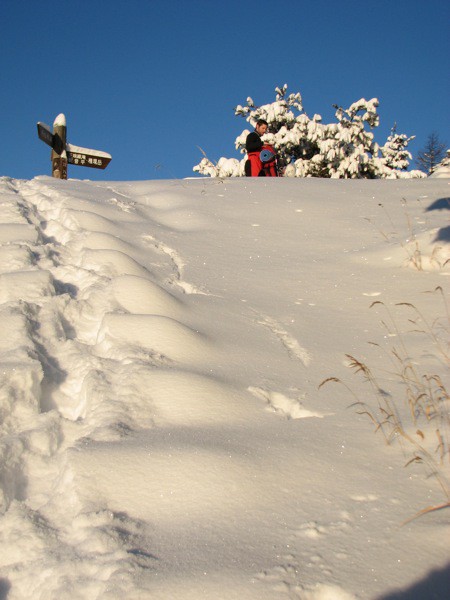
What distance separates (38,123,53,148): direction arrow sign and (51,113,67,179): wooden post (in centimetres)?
8

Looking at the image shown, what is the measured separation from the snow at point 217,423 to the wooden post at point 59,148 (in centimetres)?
377

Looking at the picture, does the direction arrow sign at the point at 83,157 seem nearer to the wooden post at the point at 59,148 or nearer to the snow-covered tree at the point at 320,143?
the wooden post at the point at 59,148

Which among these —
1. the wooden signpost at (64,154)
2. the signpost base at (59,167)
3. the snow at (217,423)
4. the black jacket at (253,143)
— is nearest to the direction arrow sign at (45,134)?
the wooden signpost at (64,154)

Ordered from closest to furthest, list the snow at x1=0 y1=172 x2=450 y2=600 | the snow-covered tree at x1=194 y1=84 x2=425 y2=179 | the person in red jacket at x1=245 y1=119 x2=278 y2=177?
the snow at x1=0 y1=172 x2=450 y2=600 → the person in red jacket at x1=245 y1=119 x2=278 y2=177 → the snow-covered tree at x1=194 y1=84 x2=425 y2=179

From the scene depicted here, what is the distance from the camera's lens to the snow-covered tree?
12.4m

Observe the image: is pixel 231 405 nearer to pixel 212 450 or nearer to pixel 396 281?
pixel 212 450

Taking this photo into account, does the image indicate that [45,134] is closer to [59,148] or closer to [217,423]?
[59,148]

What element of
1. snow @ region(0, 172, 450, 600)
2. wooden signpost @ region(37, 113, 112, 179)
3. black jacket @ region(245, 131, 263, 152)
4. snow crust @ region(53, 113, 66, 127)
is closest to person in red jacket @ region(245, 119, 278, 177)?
black jacket @ region(245, 131, 263, 152)

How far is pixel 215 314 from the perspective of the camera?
98.6 inches

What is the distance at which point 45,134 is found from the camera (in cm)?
653

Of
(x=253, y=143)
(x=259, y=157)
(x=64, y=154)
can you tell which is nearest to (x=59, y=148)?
(x=64, y=154)

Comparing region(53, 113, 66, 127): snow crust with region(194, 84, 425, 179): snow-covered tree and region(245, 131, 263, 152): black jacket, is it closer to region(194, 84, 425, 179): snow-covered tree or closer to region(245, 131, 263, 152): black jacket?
region(245, 131, 263, 152): black jacket

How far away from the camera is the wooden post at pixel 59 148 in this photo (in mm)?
6766

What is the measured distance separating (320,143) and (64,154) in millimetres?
7554
